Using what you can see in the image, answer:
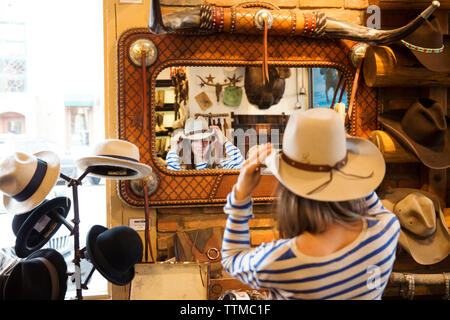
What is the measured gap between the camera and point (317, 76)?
199 cm

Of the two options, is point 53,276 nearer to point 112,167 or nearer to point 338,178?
point 112,167

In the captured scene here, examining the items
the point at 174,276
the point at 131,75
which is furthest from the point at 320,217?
the point at 131,75

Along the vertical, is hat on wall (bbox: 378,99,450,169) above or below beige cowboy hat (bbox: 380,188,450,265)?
above

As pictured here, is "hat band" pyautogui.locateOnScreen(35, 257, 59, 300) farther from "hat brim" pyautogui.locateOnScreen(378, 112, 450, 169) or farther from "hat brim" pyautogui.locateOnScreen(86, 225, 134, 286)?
"hat brim" pyautogui.locateOnScreen(378, 112, 450, 169)

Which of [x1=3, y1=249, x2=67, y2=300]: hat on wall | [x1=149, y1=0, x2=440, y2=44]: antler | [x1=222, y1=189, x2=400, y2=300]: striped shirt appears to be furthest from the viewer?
[x1=149, y1=0, x2=440, y2=44]: antler

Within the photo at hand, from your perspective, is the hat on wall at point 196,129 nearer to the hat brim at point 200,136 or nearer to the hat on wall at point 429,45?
the hat brim at point 200,136

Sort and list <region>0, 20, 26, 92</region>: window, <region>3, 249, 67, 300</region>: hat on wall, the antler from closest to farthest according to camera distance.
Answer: <region>3, 249, 67, 300</region>: hat on wall, the antler, <region>0, 20, 26, 92</region>: window

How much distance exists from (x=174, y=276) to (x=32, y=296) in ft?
2.02

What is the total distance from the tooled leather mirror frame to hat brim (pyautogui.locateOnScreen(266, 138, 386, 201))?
2.94 ft

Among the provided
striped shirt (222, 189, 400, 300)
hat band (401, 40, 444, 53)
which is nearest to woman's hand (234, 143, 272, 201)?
striped shirt (222, 189, 400, 300)

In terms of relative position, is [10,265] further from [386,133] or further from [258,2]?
[386,133]

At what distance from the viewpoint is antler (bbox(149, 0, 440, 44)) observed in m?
1.70
